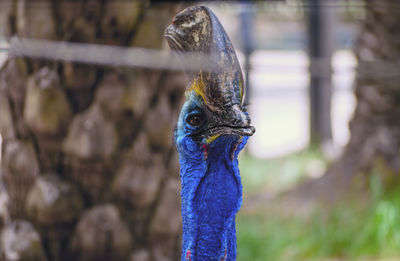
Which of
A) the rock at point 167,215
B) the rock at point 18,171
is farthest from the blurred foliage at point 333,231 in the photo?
the rock at point 18,171

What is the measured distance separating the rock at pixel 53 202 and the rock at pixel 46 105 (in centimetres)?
17

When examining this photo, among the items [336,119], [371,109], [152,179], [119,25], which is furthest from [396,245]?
[336,119]

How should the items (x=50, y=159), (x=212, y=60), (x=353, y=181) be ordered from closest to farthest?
(x=212, y=60) → (x=50, y=159) → (x=353, y=181)

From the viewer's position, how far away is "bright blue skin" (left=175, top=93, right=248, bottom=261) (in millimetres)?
1104

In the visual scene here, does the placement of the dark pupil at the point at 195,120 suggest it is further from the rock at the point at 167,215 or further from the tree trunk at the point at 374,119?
the tree trunk at the point at 374,119

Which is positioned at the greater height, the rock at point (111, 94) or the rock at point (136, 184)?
the rock at point (111, 94)

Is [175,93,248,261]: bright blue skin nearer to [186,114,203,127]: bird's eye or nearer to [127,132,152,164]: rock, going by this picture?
[186,114,203,127]: bird's eye

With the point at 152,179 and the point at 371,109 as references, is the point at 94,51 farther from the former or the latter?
the point at 371,109

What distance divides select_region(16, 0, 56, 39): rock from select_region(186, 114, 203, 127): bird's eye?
94 cm

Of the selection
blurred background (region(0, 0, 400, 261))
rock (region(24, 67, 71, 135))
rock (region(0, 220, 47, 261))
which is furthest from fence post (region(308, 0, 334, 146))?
rock (region(0, 220, 47, 261))

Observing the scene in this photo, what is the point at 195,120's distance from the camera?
1.09 metres

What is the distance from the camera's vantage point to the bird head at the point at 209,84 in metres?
1.03

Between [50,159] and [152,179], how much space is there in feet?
1.16

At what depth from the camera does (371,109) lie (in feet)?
11.6
